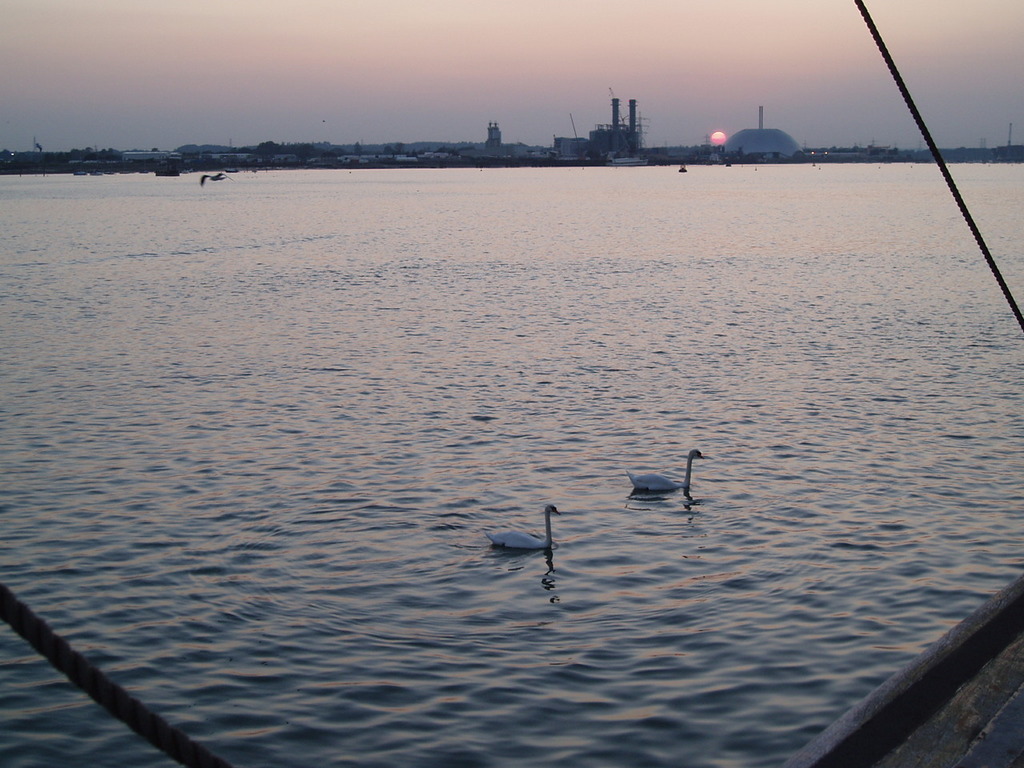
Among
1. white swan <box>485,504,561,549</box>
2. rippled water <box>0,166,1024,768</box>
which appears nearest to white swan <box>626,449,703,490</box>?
rippled water <box>0,166,1024,768</box>

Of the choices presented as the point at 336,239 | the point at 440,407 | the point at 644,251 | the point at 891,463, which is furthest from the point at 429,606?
the point at 336,239

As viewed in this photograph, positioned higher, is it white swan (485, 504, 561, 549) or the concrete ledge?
the concrete ledge

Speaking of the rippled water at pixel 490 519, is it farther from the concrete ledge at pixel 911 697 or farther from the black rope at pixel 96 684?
the black rope at pixel 96 684

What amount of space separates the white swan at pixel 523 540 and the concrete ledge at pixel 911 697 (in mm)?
6685

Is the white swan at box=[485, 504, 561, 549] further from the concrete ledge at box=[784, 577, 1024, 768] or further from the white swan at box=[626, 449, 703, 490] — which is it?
the concrete ledge at box=[784, 577, 1024, 768]

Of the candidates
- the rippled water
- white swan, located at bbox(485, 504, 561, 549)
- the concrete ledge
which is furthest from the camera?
white swan, located at bbox(485, 504, 561, 549)

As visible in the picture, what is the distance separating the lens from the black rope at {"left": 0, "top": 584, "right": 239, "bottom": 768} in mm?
2332


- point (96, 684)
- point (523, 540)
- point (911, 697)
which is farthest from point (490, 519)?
point (96, 684)

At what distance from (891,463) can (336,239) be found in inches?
2053

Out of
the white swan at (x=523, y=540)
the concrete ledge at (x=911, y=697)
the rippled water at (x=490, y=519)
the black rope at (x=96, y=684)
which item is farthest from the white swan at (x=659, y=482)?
the black rope at (x=96, y=684)

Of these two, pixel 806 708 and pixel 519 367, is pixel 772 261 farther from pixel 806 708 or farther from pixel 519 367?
pixel 806 708

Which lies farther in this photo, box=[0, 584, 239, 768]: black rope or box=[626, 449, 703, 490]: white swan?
box=[626, 449, 703, 490]: white swan

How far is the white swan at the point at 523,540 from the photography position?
12180mm

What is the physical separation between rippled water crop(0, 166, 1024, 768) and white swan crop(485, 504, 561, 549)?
0.45 ft
